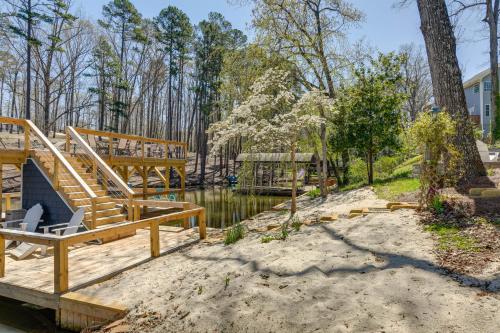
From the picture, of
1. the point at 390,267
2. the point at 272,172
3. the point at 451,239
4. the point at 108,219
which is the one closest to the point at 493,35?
the point at 272,172

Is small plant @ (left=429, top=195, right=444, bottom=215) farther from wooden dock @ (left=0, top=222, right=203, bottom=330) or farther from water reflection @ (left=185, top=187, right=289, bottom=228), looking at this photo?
water reflection @ (left=185, top=187, right=289, bottom=228)

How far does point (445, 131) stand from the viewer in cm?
595

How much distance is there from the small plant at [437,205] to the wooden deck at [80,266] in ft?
15.5

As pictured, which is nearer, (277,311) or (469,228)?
(277,311)

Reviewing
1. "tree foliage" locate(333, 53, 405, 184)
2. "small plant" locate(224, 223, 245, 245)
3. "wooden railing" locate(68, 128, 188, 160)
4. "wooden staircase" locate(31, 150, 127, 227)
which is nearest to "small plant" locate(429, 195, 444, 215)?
"small plant" locate(224, 223, 245, 245)

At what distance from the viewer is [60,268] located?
450 cm

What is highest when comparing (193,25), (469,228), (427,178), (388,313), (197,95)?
(193,25)

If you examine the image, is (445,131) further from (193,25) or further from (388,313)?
(193,25)

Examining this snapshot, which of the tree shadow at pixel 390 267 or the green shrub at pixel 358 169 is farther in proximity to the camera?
the green shrub at pixel 358 169

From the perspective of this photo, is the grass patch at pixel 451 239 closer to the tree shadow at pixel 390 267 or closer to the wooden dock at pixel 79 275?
the tree shadow at pixel 390 267

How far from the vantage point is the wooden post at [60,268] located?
4.49 metres

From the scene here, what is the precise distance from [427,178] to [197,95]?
30.2 m

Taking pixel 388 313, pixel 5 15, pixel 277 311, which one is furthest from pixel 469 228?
pixel 5 15

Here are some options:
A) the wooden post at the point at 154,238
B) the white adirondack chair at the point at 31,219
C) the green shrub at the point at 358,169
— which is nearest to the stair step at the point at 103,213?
the white adirondack chair at the point at 31,219
